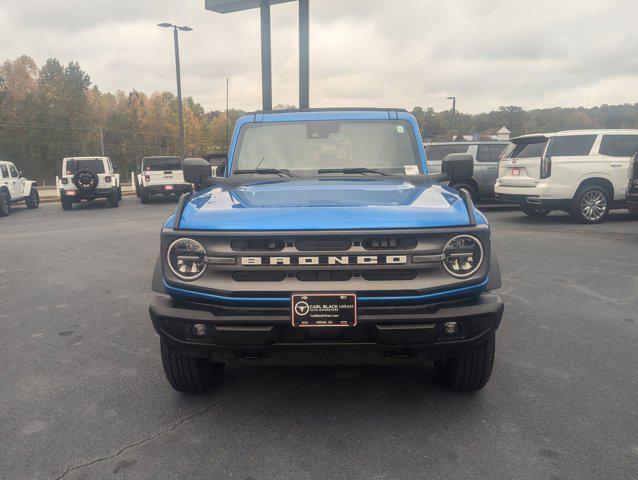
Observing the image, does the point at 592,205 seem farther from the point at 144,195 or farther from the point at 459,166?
the point at 144,195

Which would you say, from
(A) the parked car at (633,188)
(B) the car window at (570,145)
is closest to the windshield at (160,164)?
(B) the car window at (570,145)

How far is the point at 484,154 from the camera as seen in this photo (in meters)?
14.4

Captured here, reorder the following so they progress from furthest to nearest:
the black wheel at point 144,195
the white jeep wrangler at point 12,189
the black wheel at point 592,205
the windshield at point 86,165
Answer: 1. the black wheel at point 144,195
2. the windshield at point 86,165
3. the white jeep wrangler at point 12,189
4. the black wheel at point 592,205

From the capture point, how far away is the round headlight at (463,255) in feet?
8.50

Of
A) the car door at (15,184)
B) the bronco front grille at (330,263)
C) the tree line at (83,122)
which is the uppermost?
the tree line at (83,122)

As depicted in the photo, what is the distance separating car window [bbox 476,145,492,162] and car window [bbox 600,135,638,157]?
3814 millimetres

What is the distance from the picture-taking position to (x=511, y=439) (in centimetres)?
268

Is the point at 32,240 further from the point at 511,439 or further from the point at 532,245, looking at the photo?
the point at 511,439

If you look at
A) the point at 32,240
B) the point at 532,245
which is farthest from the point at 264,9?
the point at 532,245

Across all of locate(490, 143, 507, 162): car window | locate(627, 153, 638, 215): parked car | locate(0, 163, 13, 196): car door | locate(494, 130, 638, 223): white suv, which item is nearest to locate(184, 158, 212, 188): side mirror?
locate(627, 153, 638, 215): parked car

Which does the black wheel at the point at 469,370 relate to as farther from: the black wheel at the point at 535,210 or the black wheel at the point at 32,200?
the black wheel at the point at 32,200

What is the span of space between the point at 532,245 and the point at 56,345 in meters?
7.30

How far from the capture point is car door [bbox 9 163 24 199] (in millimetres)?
16767

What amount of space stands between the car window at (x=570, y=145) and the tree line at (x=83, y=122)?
1767 inches
